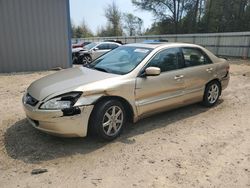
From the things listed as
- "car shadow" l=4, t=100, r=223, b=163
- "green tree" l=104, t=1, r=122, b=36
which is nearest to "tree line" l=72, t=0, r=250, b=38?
Result: "green tree" l=104, t=1, r=122, b=36

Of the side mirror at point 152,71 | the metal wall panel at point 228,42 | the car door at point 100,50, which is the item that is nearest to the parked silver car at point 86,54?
the car door at point 100,50

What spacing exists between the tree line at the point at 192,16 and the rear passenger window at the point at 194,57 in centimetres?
2618

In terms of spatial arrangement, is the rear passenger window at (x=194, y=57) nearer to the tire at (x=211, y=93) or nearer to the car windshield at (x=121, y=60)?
the tire at (x=211, y=93)

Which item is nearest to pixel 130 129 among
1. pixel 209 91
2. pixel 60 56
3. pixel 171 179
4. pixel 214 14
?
pixel 171 179

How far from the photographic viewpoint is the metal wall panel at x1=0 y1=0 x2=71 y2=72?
11.2 metres

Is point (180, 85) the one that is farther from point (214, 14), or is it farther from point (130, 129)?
point (214, 14)

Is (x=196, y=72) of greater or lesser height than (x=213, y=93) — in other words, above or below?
above

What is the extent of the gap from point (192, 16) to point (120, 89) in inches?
1358

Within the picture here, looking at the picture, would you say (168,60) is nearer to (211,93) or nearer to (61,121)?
(211,93)

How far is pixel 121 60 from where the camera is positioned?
16.8ft

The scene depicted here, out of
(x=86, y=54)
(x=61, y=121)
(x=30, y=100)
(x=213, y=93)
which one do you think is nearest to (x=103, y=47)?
(x=86, y=54)

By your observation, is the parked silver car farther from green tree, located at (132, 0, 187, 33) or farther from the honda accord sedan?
green tree, located at (132, 0, 187, 33)

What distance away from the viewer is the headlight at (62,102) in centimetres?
380

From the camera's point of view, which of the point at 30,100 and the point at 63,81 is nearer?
the point at 30,100
